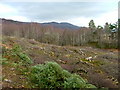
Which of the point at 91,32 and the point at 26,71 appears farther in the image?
the point at 91,32

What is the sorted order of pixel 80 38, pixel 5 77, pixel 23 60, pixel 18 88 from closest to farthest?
pixel 18 88
pixel 5 77
pixel 23 60
pixel 80 38

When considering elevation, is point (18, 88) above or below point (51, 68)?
below

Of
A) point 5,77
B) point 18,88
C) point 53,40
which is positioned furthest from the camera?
point 53,40

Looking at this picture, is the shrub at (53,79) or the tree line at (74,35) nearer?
the shrub at (53,79)

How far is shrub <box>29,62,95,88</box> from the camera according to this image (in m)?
8.57

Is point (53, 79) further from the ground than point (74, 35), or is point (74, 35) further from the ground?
point (74, 35)

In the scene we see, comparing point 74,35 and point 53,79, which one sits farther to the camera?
point 74,35

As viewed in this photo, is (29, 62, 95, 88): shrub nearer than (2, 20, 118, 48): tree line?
Yes

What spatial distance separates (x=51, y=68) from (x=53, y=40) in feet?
200

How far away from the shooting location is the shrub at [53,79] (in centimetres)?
857

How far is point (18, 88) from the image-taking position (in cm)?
827

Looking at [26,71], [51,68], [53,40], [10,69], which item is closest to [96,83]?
[51,68]

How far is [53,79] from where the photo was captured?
895cm

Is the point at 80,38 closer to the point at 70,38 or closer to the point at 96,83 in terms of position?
the point at 70,38
